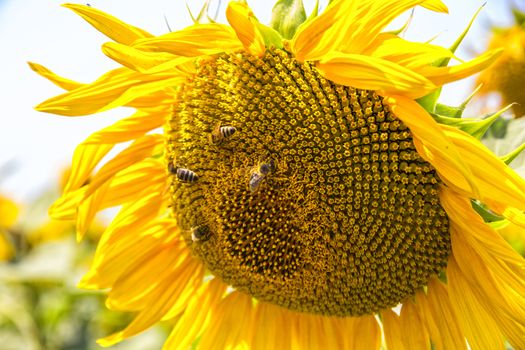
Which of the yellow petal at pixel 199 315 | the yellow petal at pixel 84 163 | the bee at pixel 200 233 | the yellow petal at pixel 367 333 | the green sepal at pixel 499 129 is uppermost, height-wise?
the green sepal at pixel 499 129

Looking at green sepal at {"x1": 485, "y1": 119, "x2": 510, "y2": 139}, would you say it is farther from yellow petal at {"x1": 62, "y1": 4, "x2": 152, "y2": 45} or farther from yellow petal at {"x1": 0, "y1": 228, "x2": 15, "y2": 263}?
yellow petal at {"x1": 0, "y1": 228, "x2": 15, "y2": 263}

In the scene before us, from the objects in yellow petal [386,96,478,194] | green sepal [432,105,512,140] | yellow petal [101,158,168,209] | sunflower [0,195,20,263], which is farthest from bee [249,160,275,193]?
sunflower [0,195,20,263]

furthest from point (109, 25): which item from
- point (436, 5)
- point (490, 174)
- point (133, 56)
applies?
point (490, 174)

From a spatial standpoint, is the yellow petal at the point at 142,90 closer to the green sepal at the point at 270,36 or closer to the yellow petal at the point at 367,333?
the green sepal at the point at 270,36

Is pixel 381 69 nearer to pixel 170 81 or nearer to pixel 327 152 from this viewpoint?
pixel 327 152

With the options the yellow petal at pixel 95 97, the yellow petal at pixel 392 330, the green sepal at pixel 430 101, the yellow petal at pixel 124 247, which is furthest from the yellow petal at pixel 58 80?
the yellow petal at pixel 392 330

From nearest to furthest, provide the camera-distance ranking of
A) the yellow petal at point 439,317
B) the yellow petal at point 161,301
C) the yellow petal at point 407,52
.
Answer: the yellow petal at point 407,52 < the yellow petal at point 439,317 < the yellow petal at point 161,301
